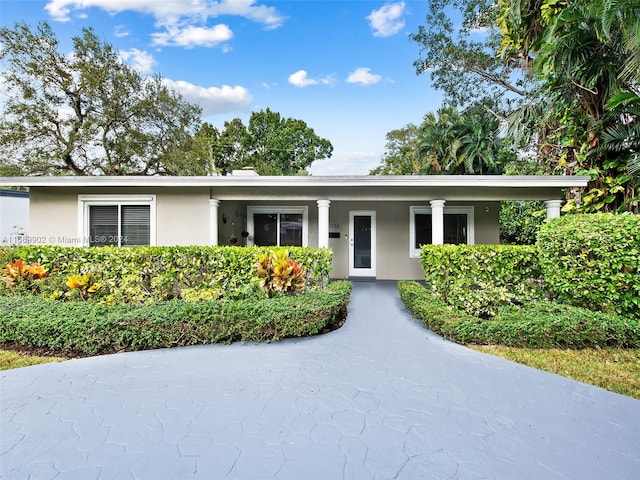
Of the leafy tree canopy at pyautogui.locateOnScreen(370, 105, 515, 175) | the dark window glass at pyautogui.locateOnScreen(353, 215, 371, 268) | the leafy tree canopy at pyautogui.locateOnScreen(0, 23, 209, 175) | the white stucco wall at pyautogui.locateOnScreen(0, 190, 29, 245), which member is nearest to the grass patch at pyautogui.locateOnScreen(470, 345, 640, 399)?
Result: the dark window glass at pyautogui.locateOnScreen(353, 215, 371, 268)

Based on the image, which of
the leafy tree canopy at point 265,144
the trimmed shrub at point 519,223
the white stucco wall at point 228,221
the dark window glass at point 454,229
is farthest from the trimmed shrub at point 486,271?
the leafy tree canopy at point 265,144

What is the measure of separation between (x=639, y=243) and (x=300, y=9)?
11512mm

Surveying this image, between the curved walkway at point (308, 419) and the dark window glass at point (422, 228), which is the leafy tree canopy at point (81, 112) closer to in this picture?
the dark window glass at point (422, 228)

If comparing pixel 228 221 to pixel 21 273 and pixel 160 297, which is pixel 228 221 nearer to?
pixel 160 297

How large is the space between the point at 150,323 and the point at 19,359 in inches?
65.2

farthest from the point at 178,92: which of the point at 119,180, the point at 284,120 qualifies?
the point at 119,180

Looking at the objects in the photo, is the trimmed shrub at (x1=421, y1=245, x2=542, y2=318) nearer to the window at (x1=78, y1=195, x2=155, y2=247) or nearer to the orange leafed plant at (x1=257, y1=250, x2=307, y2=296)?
the orange leafed plant at (x1=257, y1=250, x2=307, y2=296)

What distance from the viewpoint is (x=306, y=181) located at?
7.54m

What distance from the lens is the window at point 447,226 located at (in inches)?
381

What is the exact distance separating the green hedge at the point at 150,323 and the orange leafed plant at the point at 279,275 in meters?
0.59

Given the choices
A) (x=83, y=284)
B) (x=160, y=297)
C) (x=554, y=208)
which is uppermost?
(x=554, y=208)

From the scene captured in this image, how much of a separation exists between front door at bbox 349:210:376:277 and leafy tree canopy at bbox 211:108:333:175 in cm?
2177

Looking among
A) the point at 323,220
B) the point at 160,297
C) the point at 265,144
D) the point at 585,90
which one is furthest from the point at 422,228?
the point at 265,144

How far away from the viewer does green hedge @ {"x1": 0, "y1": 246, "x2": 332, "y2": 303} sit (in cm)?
593
